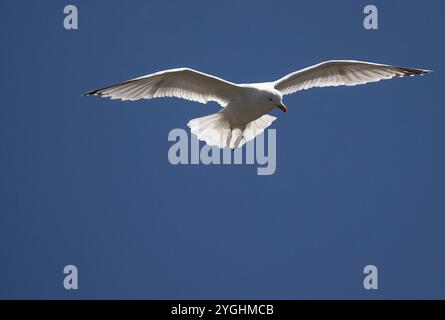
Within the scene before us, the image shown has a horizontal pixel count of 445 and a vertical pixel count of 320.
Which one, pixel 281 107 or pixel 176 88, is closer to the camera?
pixel 281 107

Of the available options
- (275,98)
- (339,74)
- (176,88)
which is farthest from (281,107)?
(176,88)

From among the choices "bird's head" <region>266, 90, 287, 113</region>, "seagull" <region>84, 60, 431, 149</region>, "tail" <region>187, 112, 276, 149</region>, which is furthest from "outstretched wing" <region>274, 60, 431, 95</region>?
"tail" <region>187, 112, 276, 149</region>

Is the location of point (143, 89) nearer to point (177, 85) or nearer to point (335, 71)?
point (177, 85)

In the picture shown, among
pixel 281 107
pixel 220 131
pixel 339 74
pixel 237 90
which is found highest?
pixel 339 74

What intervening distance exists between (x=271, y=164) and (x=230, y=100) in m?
4.98

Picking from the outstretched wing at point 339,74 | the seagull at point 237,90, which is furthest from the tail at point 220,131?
the outstretched wing at point 339,74

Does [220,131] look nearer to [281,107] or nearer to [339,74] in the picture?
[281,107]

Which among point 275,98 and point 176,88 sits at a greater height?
point 176,88

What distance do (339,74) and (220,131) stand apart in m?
1.54

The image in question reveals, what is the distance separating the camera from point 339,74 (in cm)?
A: 1102

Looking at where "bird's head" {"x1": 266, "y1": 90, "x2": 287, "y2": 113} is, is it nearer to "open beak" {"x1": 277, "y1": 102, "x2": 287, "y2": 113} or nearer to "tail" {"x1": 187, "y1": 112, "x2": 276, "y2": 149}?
"open beak" {"x1": 277, "y1": 102, "x2": 287, "y2": 113}

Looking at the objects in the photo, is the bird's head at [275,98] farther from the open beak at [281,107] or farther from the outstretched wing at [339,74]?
the outstretched wing at [339,74]

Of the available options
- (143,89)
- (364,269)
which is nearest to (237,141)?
(143,89)

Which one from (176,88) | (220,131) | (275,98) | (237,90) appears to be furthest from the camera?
(220,131)
